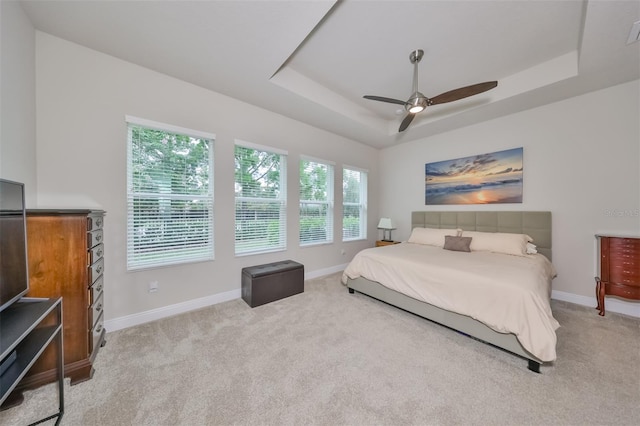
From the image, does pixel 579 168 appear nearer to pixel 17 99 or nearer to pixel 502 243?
pixel 502 243

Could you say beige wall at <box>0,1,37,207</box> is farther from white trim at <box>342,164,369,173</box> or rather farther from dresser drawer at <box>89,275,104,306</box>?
white trim at <box>342,164,369,173</box>

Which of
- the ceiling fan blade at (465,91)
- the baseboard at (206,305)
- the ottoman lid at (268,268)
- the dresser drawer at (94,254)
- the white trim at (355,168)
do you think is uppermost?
the ceiling fan blade at (465,91)

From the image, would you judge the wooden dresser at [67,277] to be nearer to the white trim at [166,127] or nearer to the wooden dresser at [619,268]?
the white trim at [166,127]

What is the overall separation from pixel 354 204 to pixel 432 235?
5.62 ft

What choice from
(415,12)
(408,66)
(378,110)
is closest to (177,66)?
(415,12)

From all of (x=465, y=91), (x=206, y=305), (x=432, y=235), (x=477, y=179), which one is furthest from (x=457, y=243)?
(x=206, y=305)

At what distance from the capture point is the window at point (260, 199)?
3248 mm

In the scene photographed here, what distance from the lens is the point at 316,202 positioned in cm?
420

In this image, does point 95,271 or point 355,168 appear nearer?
point 95,271

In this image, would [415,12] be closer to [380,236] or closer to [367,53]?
[367,53]

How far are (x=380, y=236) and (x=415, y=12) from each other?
4.20 meters

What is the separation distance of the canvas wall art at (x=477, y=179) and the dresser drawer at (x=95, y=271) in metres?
4.89

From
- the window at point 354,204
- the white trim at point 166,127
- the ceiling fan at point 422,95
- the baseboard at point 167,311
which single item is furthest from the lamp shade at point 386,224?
the white trim at point 166,127

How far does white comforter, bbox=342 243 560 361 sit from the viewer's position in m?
1.76
